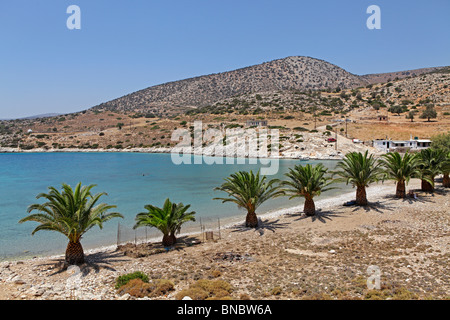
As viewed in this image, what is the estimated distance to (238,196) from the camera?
658 inches

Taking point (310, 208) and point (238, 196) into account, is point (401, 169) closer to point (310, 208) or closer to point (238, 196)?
point (310, 208)

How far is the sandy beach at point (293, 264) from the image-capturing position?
816 centimetres

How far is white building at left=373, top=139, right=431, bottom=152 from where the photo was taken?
59.6 metres

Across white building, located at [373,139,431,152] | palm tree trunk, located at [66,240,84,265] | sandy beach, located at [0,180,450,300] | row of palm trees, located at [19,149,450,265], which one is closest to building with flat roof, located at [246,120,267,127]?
white building, located at [373,139,431,152]

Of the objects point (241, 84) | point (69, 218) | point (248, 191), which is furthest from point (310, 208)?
point (241, 84)

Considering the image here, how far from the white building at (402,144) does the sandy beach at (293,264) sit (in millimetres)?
50433

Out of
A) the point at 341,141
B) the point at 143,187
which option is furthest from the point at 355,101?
the point at 143,187

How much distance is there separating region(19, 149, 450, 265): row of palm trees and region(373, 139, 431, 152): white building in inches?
1633

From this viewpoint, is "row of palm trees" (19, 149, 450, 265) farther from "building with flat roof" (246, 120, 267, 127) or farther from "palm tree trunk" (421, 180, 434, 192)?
"building with flat roof" (246, 120, 267, 127)

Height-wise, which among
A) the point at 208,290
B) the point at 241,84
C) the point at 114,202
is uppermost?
the point at 241,84

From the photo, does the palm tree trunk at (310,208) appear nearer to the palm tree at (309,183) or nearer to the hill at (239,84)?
the palm tree at (309,183)

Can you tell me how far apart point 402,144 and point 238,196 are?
57299mm

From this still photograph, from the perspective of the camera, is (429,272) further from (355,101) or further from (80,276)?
(355,101)

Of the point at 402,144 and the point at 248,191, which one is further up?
the point at 402,144
